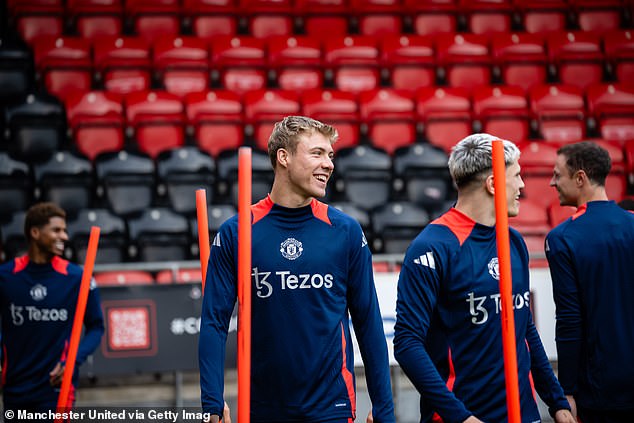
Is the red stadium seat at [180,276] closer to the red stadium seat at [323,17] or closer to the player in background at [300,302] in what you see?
the player in background at [300,302]

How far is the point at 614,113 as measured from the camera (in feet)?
35.0

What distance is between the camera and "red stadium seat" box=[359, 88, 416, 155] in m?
10.2

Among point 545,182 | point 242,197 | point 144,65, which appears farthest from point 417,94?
point 242,197

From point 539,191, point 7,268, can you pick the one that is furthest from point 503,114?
point 7,268

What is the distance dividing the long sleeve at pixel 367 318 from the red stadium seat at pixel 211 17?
912cm

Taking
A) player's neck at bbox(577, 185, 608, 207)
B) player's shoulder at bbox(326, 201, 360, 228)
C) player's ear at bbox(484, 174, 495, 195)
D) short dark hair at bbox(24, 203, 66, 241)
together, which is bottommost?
short dark hair at bbox(24, 203, 66, 241)

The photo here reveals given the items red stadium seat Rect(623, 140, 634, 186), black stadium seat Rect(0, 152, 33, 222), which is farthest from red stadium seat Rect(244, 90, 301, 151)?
red stadium seat Rect(623, 140, 634, 186)

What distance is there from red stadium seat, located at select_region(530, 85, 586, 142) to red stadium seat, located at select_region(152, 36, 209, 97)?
434cm

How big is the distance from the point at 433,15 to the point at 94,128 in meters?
5.34

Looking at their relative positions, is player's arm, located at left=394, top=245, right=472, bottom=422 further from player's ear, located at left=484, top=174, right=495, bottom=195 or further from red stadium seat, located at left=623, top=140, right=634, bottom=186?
red stadium seat, located at left=623, top=140, right=634, bottom=186

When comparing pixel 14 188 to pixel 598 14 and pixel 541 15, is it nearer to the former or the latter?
pixel 541 15

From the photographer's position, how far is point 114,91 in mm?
10828

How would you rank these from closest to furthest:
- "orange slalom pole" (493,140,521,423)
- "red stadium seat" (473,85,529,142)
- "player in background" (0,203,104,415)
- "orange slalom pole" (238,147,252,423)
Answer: "orange slalom pole" (238,147,252,423) → "orange slalom pole" (493,140,521,423) → "player in background" (0,203,104,415) → "red stadium seat" (473,85,529,142)

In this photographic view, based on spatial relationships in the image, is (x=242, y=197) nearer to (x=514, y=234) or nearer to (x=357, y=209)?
(x=514, y=234)
